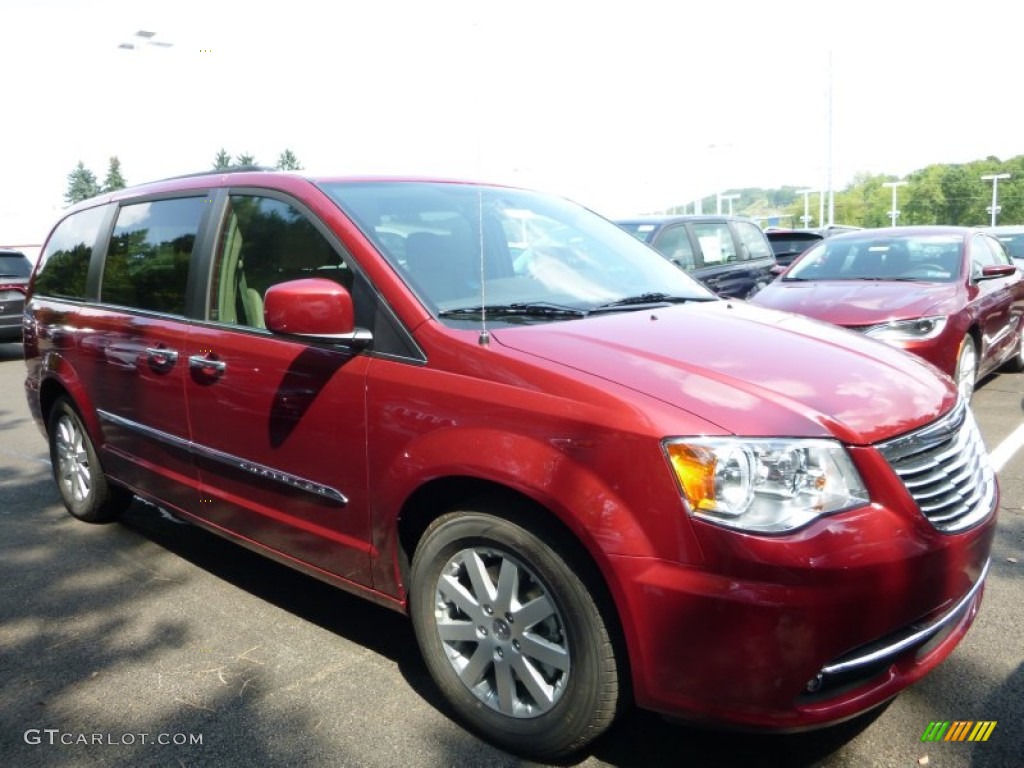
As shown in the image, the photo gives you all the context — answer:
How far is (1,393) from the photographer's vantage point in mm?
9789

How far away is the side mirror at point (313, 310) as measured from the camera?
8.90 ft

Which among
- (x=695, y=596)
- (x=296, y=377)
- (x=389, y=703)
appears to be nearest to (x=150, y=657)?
(x=389, y=703)

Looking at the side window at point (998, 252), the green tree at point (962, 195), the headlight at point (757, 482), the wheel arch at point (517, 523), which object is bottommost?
the wheel arch at point (517, 523)

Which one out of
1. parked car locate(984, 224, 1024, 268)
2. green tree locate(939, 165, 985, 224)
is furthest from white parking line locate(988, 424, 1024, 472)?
green tree locate(939, 165, 985, 224)

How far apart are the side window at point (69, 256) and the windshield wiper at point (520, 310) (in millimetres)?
2673

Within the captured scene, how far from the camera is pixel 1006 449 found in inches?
222

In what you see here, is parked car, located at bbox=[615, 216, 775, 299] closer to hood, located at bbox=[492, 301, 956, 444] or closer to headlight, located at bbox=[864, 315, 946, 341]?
headlight, located at bbox=[864, 315, 946, 341]

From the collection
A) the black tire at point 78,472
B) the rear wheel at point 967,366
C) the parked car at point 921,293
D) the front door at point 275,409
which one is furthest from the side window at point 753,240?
the front door at point 275,409

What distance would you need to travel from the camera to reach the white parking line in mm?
5320

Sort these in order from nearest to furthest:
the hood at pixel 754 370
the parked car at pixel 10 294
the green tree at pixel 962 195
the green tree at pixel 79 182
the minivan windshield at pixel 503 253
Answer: the hood at pixel 754 370 → the minivan windshield at pixel 503 253 → the parked car at pixel 10 294 → the green tree at pixel 79 182 → the green tree at pixel 962 195

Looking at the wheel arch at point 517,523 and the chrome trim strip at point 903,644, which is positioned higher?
the wheel arch at point 517,523

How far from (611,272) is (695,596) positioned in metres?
1.72

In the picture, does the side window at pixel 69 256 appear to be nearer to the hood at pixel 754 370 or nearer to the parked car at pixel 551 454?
the parked car at pixel 551 454

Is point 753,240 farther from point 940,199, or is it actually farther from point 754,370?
point 940,199
